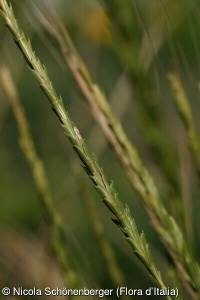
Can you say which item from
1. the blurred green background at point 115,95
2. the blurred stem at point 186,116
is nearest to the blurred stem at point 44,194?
the blurred green background at point 115,95

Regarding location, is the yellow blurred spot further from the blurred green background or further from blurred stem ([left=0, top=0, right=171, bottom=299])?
blurred stem ([left=0, top=0, right=171, bottom=299])

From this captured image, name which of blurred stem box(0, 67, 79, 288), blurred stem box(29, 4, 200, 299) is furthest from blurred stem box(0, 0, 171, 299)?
blurred stem box(0, 67, 79, 288)

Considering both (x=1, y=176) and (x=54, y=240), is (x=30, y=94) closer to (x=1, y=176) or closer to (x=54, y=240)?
(x=1, y=176)

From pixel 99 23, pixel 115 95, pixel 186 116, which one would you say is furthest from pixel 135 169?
pixel 99 23

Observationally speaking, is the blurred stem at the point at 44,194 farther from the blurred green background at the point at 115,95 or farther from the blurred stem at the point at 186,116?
the blurred stem at the point at 186,116

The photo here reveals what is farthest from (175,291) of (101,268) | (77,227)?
(77,227)

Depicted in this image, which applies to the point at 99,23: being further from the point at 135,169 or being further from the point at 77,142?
the point at 77,142
